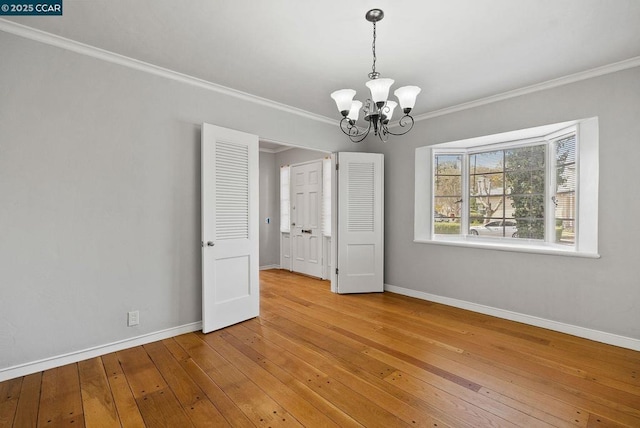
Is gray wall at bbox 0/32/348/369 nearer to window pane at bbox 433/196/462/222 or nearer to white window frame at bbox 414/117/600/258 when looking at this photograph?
white window frame at bbox 414/117/600/258

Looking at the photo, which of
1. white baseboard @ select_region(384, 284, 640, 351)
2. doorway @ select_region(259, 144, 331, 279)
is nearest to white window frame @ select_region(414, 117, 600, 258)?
white baseboard @ select_region(384, 284, 640, 351)

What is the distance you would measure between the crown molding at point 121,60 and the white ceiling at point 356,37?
72mm

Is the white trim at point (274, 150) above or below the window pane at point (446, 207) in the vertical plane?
above

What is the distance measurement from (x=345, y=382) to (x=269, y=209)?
15.6 ft

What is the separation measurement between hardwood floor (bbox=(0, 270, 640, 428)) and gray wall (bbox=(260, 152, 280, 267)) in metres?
3.25

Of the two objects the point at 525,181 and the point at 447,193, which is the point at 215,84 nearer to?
the point at 447,193

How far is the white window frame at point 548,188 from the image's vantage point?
9.89 ft

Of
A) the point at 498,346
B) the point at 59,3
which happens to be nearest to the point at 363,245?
the point at 498,346

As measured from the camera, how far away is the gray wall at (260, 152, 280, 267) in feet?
21.2

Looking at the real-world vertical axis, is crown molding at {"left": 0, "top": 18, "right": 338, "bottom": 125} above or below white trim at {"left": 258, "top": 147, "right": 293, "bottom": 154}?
above

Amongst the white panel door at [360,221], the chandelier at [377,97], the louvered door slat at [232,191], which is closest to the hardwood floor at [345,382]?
the louvered door slat at [232,191]

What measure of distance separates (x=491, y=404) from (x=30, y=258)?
3.44 meters

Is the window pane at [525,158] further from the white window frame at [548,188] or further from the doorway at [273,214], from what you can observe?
the doorway at [273,214]

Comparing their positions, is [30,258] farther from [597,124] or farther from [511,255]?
[597,124]
